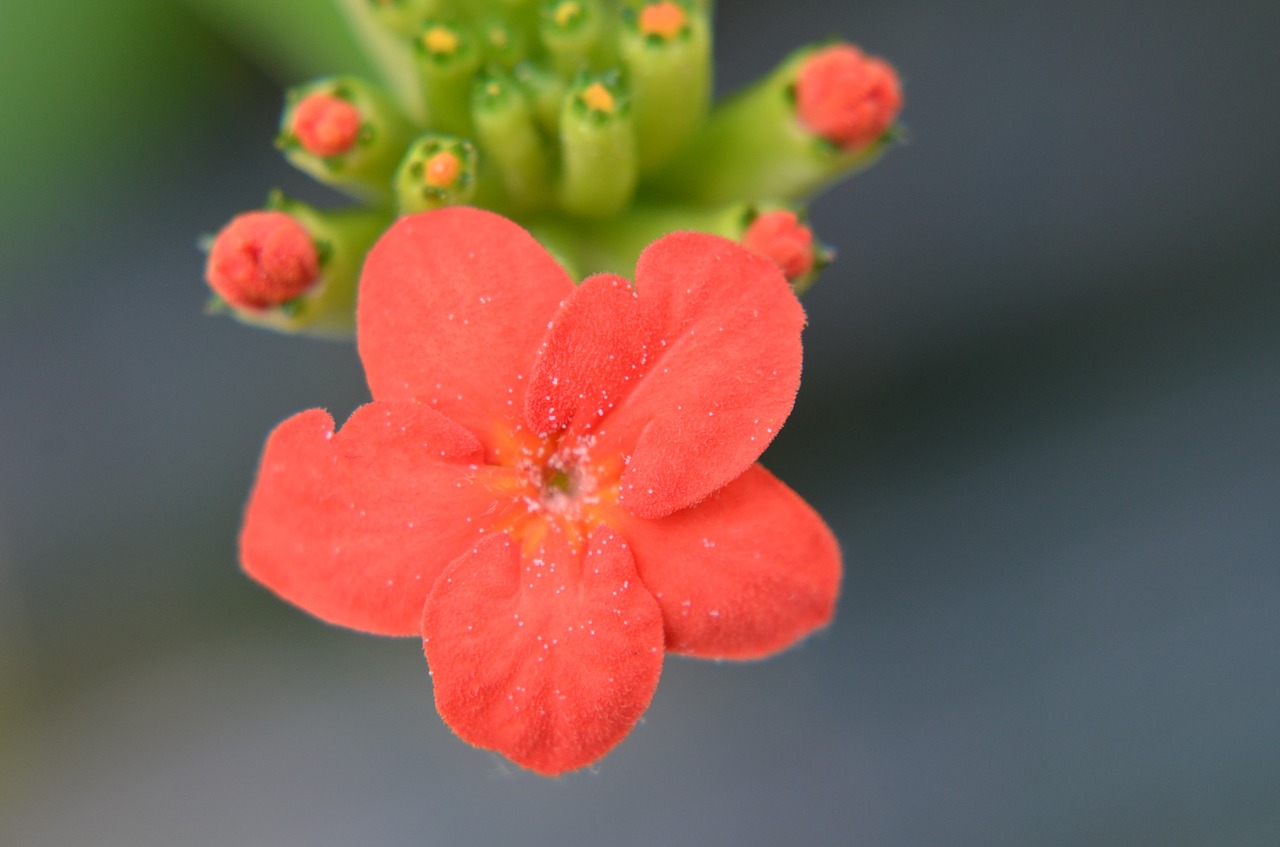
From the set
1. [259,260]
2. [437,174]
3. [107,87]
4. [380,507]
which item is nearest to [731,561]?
[380,507]

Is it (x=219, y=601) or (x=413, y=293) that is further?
(x=219, y=601)

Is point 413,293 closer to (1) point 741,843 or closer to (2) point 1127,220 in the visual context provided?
(1) point 741,843

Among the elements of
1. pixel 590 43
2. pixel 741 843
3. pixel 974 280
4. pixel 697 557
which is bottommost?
pixel 741 843

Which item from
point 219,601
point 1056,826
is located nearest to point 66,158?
point 219,601

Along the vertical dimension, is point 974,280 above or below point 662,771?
above

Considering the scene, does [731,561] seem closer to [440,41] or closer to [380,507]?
[380,507]

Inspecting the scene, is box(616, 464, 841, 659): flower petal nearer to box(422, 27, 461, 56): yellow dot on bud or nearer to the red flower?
the red flower

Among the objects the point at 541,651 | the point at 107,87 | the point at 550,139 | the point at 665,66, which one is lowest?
the point at 541,651
